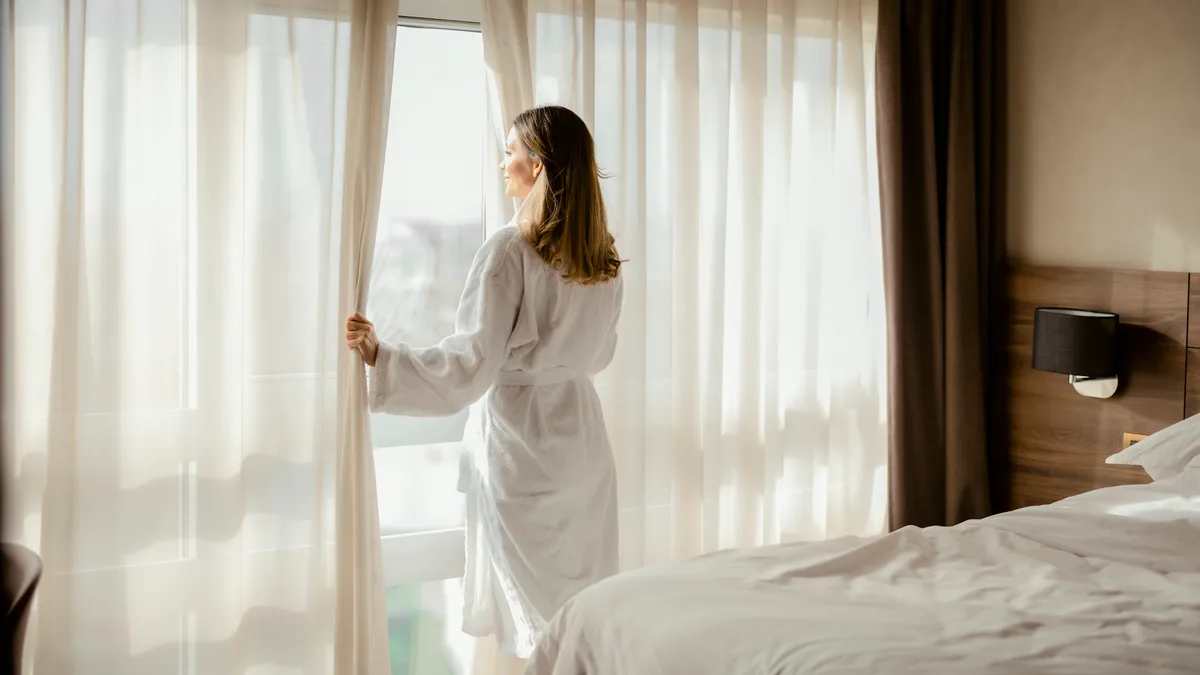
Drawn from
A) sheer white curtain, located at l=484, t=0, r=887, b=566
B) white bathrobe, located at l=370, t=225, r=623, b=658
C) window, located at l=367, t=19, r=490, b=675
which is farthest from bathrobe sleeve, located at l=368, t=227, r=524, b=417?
sheer white curtain, located at l=484, t=0, r=887, b=566

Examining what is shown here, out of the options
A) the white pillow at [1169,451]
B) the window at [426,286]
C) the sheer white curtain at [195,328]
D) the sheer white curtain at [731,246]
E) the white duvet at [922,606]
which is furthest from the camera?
the sheer white curtain at [731,246]

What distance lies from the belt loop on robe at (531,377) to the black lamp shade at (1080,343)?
159 centimetres

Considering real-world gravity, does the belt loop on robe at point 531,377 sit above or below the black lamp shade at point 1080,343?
below

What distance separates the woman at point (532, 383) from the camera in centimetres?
245

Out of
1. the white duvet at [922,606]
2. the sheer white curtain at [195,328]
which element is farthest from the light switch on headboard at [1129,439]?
the sheer white curtain at [195,328]

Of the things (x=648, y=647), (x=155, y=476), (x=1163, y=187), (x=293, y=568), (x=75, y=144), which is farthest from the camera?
(x=1163, y=187)

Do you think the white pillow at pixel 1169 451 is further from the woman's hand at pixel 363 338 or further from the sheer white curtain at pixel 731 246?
the woman's hand at pixel 363 338

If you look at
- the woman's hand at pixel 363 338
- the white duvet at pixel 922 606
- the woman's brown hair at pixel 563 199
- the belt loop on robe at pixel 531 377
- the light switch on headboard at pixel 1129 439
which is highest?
the woman's brown hair at pixel 563 199

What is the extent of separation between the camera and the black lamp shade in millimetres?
3096

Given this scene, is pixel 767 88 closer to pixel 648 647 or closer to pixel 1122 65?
pixel 1122 65

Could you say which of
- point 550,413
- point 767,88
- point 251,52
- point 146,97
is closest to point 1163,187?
point 767,88

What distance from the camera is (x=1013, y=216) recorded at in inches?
142

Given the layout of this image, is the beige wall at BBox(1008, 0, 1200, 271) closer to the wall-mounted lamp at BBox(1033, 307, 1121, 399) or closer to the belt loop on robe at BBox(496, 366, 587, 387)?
the wall-mounted lamp at BBox(1033, 307, 1121, 399)

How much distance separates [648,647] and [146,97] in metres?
1.73
